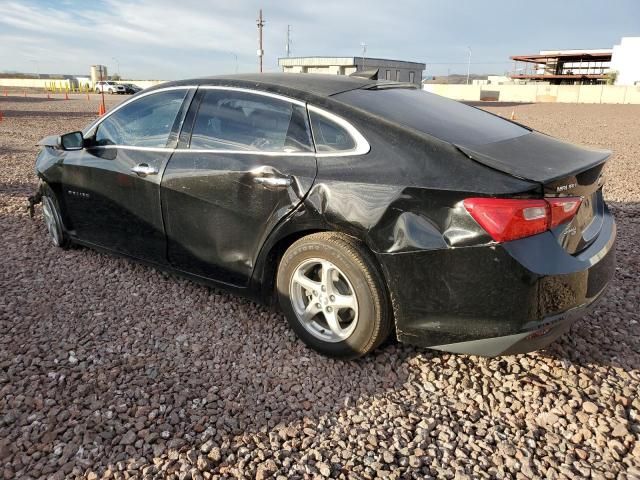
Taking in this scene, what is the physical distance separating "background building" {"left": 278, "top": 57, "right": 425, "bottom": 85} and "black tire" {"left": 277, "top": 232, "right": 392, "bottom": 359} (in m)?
58.8

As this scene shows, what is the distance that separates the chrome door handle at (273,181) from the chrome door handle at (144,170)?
3.17 ft

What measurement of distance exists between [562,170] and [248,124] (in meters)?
1.88

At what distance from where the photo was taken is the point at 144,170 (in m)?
3.74

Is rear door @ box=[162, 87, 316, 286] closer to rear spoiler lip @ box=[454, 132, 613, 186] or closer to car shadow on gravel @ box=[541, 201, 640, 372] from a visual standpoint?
rear spoiler lip @ box=[454, 132, 613, 186]

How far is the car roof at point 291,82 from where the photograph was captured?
3.22m

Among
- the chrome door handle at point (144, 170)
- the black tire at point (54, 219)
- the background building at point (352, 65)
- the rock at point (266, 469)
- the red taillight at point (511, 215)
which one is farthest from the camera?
the background building at point (352, 65)

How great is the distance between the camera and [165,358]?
317cm

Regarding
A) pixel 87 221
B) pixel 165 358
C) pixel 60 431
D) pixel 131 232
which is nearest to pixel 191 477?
pixel 60 431

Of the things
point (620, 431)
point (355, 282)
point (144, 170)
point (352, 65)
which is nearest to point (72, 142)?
point (144, 170)

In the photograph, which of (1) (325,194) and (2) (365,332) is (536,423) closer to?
(2) (365,332)

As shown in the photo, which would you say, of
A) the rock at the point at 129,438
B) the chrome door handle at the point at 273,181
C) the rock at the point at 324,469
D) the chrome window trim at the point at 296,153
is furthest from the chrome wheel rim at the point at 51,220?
the rock at the point at 324,469

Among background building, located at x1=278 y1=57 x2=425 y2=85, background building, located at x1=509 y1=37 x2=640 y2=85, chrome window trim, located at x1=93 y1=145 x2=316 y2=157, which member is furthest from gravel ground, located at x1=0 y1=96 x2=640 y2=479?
background building, located at x1=509 y1=37 x2=640 y2=85

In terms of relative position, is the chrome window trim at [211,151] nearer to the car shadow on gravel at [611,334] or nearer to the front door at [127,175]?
the front door at [127,175]

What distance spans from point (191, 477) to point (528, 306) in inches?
66.9
